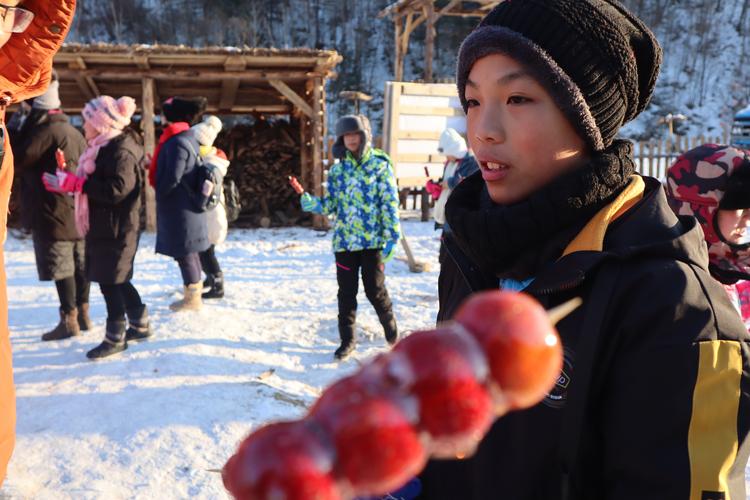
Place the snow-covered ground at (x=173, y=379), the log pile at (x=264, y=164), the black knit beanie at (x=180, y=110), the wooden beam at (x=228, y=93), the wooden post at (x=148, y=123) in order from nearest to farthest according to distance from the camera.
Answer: the snow-covered ground at (x=173, y=379)
the black knit beanie at (x=180, y=110)
the wooden post at (x=148, y=123)
the wooden beam at (x=228, y=93)
the log pile at (x=264, y=164)

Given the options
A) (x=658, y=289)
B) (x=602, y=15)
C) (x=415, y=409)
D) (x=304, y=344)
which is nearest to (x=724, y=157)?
(x=602, y=15)

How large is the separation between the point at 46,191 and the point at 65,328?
4.04 feet

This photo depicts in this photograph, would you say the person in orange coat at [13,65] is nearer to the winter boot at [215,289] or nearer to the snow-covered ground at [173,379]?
the snow-covered ground at [173,379]

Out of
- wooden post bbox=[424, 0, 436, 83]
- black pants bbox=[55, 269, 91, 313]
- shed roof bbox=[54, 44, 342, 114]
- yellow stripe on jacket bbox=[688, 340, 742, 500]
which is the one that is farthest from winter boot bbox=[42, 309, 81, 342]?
wooden post bbox=[424, 0, 436, 83]

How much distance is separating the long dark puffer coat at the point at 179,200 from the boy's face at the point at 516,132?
425 centimetres

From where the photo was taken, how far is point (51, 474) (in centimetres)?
281

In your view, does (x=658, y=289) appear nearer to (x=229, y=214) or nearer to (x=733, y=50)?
(x=229, y=214)

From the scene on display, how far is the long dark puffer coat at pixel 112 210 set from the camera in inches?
156

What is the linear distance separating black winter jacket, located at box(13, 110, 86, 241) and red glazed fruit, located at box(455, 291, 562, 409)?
15.0 feet

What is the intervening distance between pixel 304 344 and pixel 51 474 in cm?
223

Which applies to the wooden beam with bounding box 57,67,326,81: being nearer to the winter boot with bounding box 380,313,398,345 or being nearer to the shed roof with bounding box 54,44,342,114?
the shed roof with bounding box 54,44,342,114

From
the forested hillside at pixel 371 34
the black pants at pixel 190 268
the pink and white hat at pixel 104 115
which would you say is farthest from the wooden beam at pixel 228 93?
the forested hillside at pixel 371 34

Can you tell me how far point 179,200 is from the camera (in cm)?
498

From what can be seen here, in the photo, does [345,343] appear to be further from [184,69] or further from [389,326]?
[184,69]
